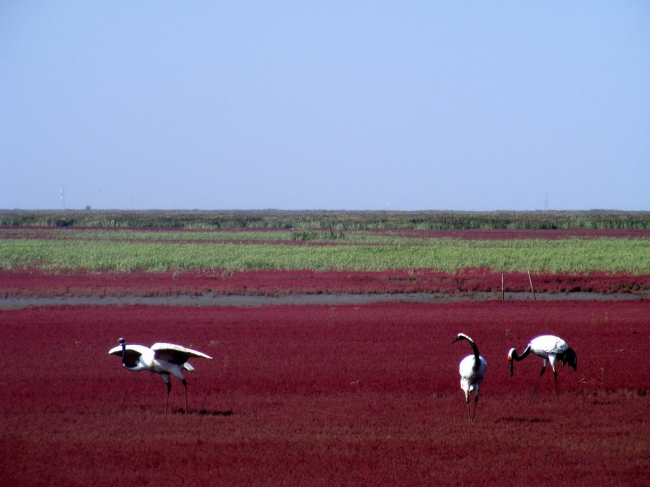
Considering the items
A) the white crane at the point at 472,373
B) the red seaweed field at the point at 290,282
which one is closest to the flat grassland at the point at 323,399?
the white crane at the point at 472,373

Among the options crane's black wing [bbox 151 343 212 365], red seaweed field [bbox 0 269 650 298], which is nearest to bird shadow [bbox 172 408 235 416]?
crane's black wing [bbox 151 343 212 365]

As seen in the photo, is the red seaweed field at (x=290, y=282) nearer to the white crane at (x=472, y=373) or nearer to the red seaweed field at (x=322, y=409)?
the red seaweed field at (x=322, y=409)

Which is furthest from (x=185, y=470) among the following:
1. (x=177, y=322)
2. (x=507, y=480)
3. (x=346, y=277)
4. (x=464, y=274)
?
(x=464, y=274)

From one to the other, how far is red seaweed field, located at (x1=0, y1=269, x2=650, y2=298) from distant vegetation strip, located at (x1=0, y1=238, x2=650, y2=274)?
2458mm

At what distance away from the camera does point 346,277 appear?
30.6 m

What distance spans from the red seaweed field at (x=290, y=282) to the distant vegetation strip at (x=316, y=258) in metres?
2.46

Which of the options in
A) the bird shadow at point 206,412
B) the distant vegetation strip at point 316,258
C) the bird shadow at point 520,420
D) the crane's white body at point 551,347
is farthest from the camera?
the distant vegetation strip at point 316,258

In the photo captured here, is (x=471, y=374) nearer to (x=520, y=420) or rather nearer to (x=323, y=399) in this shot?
(x=520, y=420)

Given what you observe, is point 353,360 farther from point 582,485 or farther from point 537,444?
point 582,485

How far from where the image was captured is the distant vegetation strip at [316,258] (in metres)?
35.2

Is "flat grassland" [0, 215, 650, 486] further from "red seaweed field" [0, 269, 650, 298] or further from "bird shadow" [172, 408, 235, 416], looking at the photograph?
"red seaweed field" [0, 269, 650, 298]

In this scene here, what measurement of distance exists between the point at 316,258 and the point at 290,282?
33.7 ft

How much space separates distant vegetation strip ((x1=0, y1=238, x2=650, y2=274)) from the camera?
115ft

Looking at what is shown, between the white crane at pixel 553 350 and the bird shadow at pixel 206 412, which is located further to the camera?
the white crane at pixel 553 350
